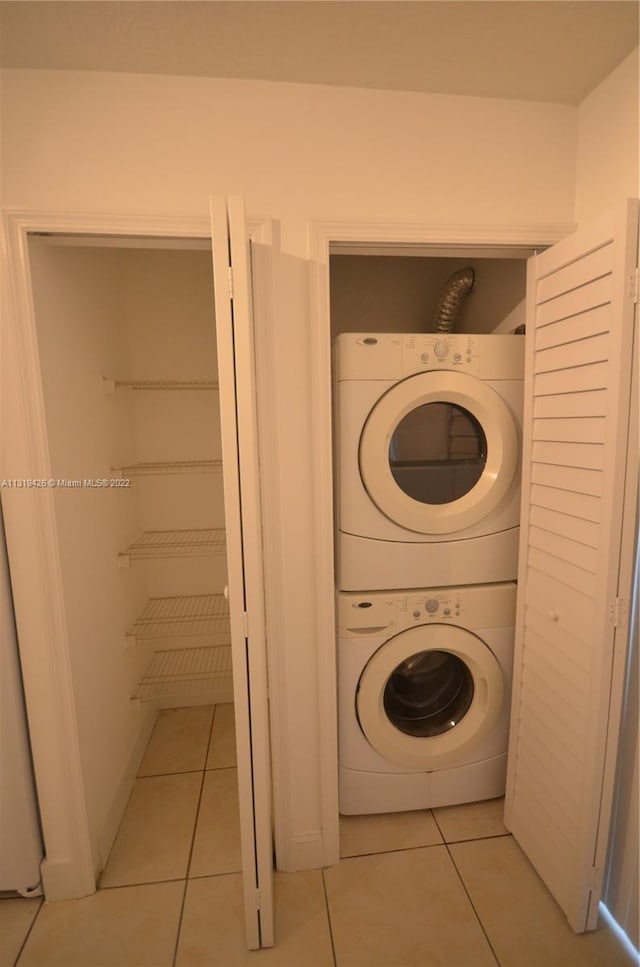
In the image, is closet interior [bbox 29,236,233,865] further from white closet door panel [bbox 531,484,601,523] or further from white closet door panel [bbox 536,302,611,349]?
white closet door panel [bbox 531,484,601,523]

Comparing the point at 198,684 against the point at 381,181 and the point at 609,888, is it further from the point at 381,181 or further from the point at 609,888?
the point at 381,181

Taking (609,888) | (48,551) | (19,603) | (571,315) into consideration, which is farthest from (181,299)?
(609,888)

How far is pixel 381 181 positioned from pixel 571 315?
66 centimetres

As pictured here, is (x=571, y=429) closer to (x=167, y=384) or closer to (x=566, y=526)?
(x=566, y=526)

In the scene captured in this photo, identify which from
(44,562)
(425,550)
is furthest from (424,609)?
(44,562)

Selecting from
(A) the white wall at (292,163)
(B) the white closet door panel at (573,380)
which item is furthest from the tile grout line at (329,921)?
(B) the white closet door panel at (573,380)

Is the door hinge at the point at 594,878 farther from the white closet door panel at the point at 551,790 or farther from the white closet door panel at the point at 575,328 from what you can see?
the white closet door panel at the point at 575,328

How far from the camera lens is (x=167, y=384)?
1.96 meters

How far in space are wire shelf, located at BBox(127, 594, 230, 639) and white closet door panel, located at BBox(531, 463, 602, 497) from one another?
152cm

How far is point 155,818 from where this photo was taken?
5.44 feet

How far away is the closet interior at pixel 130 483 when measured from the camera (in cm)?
135

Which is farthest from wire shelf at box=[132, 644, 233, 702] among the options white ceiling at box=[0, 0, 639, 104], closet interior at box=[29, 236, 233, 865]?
white ceiling at box=[0, 0, 639, 104]

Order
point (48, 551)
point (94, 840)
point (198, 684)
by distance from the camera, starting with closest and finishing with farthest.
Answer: point (48, 551)
point (94, 840)
point (198, 684)

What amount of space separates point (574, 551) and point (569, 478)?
0.67ft
